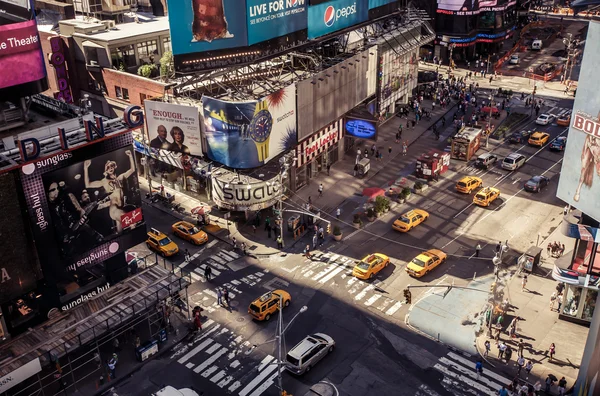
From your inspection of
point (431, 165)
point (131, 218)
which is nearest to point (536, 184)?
point (431, 165)

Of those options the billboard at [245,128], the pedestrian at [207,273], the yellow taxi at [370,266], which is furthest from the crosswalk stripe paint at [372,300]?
the billboard at [245,128]

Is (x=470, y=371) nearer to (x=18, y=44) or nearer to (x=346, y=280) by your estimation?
(x=346, y=280)

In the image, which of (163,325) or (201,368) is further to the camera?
(163,325)

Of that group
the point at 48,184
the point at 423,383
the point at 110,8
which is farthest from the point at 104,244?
the point at 110,8

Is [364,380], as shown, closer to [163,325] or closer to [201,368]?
[201,368]

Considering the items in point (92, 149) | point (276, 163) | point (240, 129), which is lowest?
point (276, 163)

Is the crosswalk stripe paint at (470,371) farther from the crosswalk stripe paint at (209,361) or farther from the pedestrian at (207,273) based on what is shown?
the pedestrian at (207,273)

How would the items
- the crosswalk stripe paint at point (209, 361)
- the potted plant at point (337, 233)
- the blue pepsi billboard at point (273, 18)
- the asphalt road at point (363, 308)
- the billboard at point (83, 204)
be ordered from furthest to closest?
the blue pepsi billboard at point (273, 18) < the potted plant at point (337, 233) < the crosswalk stripe paint at point (209, 361) < the asphalt road at point (363, 308) < the billboard at point (83, 204)
